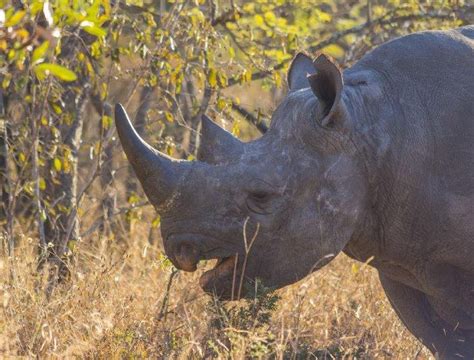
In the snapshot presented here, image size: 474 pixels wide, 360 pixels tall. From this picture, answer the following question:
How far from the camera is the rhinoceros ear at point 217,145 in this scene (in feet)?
17.3

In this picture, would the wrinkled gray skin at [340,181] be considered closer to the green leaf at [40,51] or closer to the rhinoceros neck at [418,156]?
the rhinoceros neck at [418,156]

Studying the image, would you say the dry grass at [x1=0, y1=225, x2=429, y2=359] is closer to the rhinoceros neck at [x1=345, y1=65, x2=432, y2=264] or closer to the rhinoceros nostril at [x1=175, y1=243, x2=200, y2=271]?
Result: the rhinoceros nostril at [x1=175, y1=243, x2=200, y2=271]

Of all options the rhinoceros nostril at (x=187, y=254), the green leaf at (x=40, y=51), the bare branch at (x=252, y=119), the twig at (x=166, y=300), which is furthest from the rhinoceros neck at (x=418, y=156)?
the bare branch at (x=252, y=119)

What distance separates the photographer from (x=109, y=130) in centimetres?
742

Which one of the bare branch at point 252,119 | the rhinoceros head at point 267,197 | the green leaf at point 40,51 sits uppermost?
the green leaf at point 40,51

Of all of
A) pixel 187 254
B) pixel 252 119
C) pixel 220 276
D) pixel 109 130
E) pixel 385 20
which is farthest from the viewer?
pixel 385 20

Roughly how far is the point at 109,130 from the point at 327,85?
248 cm

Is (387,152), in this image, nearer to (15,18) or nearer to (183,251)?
(183,251)

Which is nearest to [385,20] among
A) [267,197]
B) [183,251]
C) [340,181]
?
[340,181]

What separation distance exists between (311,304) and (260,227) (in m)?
1.47

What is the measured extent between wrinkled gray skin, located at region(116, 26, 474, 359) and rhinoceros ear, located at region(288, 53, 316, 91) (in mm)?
382

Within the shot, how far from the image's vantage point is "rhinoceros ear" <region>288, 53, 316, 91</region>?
5855 mm

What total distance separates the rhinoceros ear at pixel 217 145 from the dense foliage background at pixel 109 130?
2.09 feet

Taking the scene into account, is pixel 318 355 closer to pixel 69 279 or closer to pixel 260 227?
pixel 260 227
